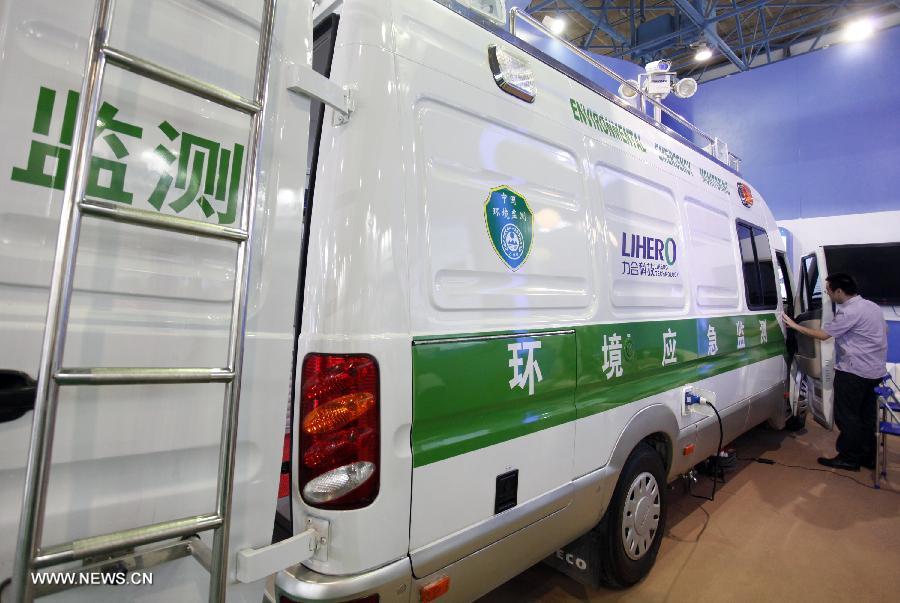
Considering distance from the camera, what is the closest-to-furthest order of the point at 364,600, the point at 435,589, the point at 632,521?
the point at 364,600
the point at 435,589
the point at 632,521

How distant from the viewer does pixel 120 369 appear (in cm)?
96

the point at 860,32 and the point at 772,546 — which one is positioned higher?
the point at 860,32

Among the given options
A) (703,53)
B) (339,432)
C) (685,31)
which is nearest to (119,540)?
(339,432)

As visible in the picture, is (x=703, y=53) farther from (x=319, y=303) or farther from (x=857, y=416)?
(x=319, y=303)

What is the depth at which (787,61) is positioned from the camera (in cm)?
870

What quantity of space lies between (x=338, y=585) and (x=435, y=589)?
1.11 ft

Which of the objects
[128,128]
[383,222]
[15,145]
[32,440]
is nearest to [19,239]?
[15,145]

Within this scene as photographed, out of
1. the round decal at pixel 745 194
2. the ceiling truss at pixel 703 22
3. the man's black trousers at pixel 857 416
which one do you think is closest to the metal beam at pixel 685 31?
the ceiling truss at pixel 703 22

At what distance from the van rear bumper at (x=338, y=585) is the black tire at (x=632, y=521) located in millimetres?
1239

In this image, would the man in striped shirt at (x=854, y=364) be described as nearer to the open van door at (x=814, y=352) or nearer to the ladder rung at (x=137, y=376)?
the open van door at (x=814, y=352)

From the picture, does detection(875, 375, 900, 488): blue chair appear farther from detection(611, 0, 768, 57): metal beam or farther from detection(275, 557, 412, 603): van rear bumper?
detection(611, 0, 768, 57): metal beam

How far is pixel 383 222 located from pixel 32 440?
0.86 metres

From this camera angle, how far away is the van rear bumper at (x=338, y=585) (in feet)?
4.06

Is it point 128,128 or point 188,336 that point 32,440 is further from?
point 128,128
